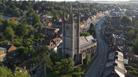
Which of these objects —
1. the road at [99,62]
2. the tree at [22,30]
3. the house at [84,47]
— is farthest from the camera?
the tree at [22,30]

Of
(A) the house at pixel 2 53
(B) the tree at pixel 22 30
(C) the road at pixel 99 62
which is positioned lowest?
(C) the road at pixel 99 62

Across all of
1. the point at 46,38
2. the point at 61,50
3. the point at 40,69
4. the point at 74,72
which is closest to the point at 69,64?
the point at 74,72

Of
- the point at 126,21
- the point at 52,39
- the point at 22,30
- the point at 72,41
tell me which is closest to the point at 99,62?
the point at 72,41

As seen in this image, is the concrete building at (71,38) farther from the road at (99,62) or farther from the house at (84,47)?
the road at (99,62)

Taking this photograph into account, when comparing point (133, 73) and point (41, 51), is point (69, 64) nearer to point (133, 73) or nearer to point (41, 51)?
point (41, 51)

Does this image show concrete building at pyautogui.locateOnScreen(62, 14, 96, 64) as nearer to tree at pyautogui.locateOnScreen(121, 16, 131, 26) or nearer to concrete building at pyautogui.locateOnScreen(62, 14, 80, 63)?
concrete building at pyautogui.locateOnScreen(62, 14, 80, 63)

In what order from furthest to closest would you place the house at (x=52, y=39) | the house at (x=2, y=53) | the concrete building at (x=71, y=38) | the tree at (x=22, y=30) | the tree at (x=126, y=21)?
the tree at (x=126, y=21), the tree at (x=22, y=30), the house at (x=52, y=39), the house at (x=2, y=53), the concrete building at (x=71, y=38)

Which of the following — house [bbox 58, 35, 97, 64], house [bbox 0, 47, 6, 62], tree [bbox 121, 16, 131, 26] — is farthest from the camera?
tree [bbox 121, 16, 131, 26]

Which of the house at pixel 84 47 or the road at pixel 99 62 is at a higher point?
the house at pixel 84 47

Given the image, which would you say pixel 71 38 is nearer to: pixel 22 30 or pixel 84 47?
pixel 84 47

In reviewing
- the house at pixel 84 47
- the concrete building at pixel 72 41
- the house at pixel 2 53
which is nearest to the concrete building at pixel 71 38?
the concrete building at pixel 72 41

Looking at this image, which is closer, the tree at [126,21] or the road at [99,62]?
the road at [99,62]

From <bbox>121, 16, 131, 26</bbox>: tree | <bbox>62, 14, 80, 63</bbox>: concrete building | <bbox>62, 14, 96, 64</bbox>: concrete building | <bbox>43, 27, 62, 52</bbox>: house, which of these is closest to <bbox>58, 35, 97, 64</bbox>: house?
<bbox>62, 14, 96, 64</bbox>: concrete building
